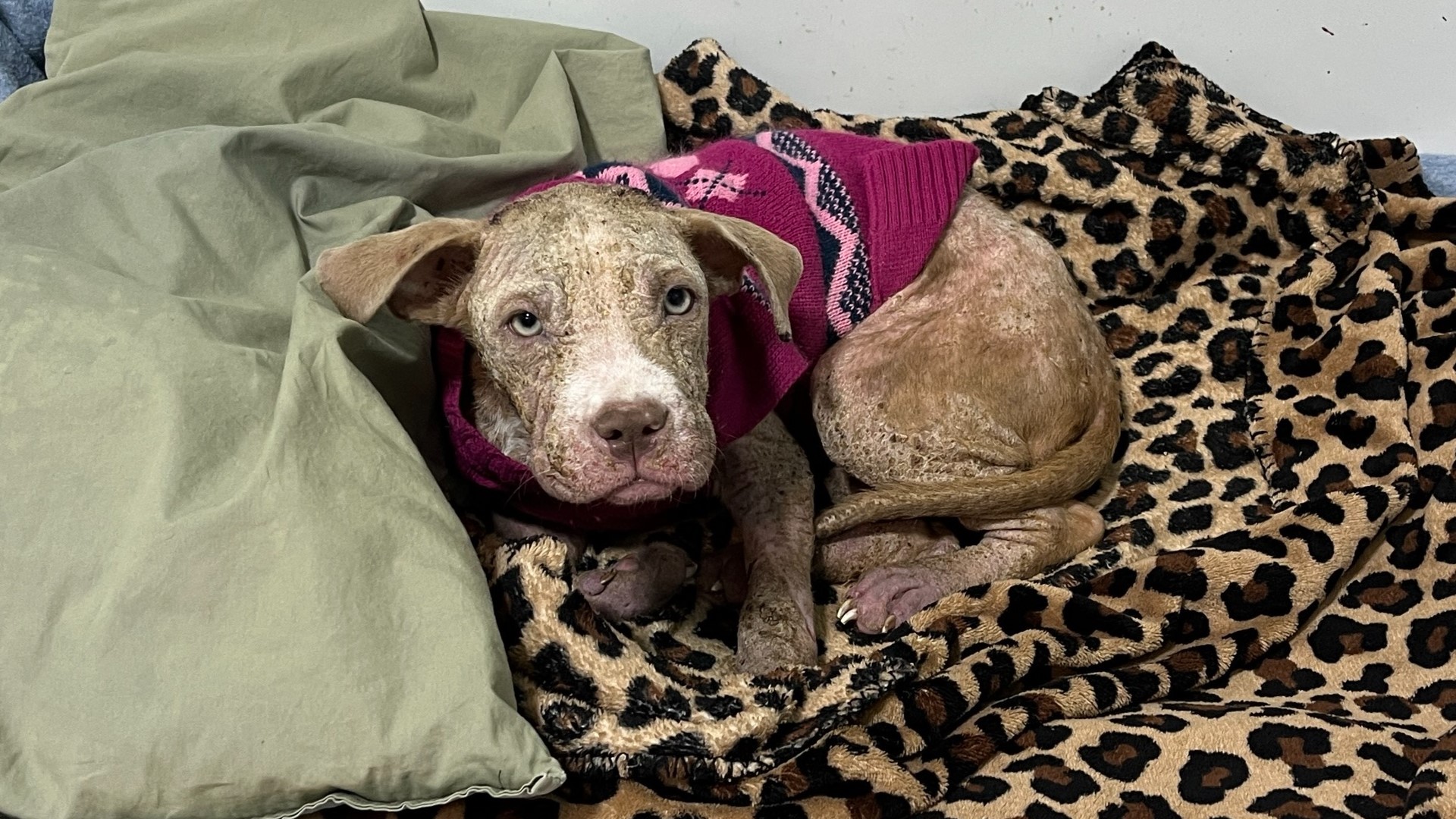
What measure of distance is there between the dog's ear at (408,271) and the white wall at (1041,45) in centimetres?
174

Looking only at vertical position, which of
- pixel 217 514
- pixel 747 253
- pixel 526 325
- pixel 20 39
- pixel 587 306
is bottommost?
pixel 217 514

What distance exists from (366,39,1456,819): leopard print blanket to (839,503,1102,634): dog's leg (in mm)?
75

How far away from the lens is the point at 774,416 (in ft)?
11.3

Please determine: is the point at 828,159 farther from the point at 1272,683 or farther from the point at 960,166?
the point at 1272,683

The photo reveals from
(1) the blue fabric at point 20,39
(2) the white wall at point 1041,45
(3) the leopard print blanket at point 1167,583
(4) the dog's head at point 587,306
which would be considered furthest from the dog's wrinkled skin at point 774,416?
(1) the blue fabric at point 20,39

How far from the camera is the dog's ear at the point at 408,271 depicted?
2.50m

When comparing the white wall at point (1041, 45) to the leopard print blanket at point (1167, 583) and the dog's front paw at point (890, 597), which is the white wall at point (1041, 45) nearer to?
the leopard print blanket at point (1167, 583)

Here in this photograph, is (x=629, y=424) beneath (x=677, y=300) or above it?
beneath

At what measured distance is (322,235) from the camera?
3.04 meters

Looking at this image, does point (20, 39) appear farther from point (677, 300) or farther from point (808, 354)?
point (808, 354)

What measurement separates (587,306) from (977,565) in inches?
54.9

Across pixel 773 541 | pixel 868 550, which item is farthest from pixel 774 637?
pixel 868 550

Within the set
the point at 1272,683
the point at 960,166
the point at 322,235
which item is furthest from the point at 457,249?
the point at 1272,683

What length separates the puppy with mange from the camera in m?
2.62
